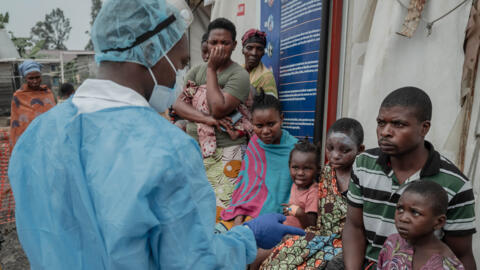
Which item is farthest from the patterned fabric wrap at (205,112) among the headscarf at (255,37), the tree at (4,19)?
the tree at (4,19)

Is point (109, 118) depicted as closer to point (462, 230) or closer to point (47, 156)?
point (47, 156)

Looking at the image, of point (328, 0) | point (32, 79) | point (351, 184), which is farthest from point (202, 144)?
point (32, 79)

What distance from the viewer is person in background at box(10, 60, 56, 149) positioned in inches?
221

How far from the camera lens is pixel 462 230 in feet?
4.87

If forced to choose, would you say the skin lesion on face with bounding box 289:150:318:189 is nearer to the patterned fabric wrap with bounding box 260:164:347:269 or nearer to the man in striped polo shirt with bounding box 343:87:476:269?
the patterned fabric wrap with bounding box 260:164:347:269

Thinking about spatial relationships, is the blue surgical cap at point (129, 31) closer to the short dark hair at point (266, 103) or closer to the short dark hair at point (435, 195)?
the short dark hair at point (435, 195)

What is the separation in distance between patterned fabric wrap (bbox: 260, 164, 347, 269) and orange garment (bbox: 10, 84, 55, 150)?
505 centimetres

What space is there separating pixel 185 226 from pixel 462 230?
46.9 inches

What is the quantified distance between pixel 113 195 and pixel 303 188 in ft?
5.72

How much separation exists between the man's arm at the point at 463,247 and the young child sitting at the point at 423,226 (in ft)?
0.23

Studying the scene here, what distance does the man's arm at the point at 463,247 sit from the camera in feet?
4.91

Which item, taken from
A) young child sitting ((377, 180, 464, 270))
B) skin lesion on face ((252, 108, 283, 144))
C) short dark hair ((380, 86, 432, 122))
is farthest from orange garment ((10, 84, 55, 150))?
young child sitting ((377, 180, 464, 270))

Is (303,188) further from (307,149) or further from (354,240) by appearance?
(354,240)

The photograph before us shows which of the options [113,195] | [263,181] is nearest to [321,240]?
[263,181]
